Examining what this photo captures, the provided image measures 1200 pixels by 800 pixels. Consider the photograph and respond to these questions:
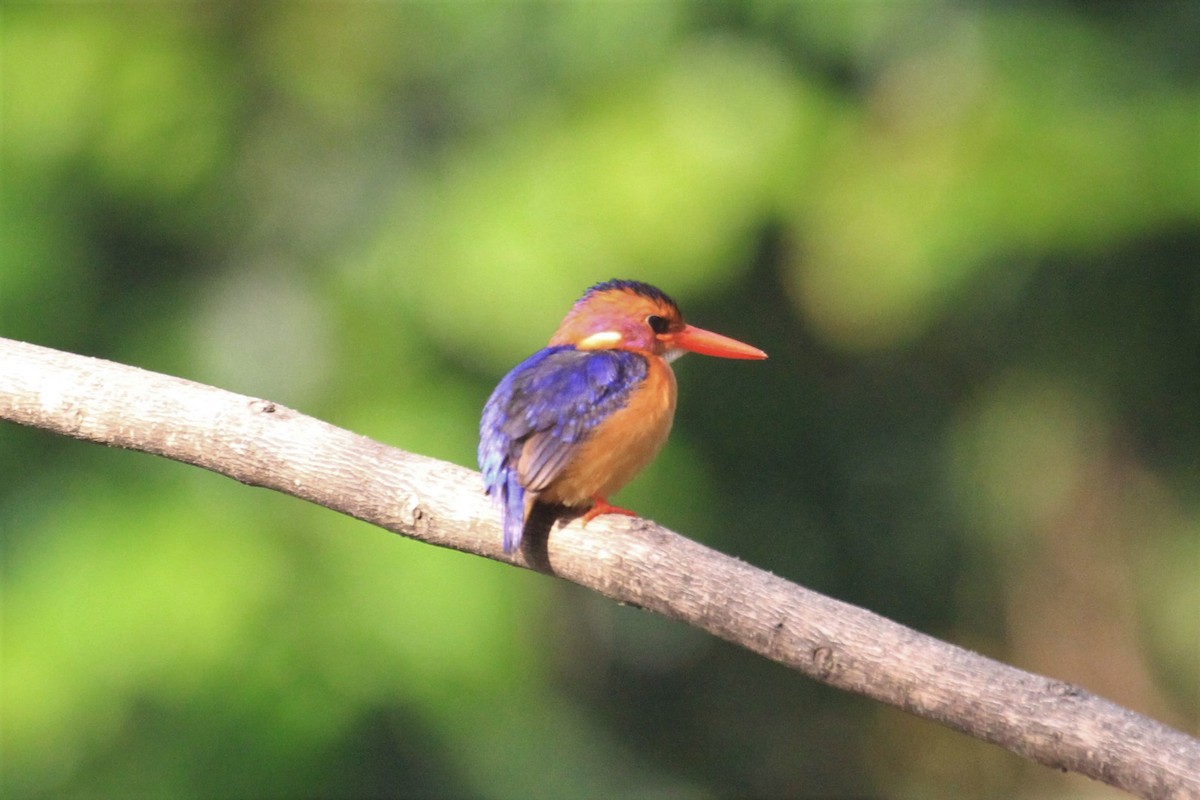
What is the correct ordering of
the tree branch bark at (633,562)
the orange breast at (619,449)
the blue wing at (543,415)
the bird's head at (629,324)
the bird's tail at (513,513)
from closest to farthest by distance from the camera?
the tree branch bark at (633,562) < the bird's tail at (513,513) < the blue wing at (543,415) < the orange breast at (619,449) < the bird's head at (629,324)

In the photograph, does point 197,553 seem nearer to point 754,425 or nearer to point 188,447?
point 188,447

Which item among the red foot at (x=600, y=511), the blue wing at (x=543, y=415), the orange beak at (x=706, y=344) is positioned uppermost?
the blue wing at (x=543, y=415)

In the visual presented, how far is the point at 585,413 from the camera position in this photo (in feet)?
8.54

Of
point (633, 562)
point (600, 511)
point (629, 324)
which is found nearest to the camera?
point (633, 562)

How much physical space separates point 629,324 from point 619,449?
48 cm

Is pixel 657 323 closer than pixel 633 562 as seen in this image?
No

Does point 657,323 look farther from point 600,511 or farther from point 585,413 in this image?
point 600,511

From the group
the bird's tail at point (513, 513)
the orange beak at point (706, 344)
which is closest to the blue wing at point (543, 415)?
the bird's tail at point (513, 513)

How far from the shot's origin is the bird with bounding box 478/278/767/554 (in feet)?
7.93

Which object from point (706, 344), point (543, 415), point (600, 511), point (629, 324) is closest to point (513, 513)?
point (600, 511)

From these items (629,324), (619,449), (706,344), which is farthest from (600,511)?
(706,344)

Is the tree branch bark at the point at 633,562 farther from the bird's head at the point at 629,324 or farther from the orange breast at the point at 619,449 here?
the bird's head at the point at 629,324

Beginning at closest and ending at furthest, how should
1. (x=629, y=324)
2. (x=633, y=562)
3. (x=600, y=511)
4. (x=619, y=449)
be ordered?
1. (x=633, y=562)
2. (x=600, y=511)
3. (x=619, y=449)
4. (x=629, y=324)

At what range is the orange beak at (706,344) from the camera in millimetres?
3070
